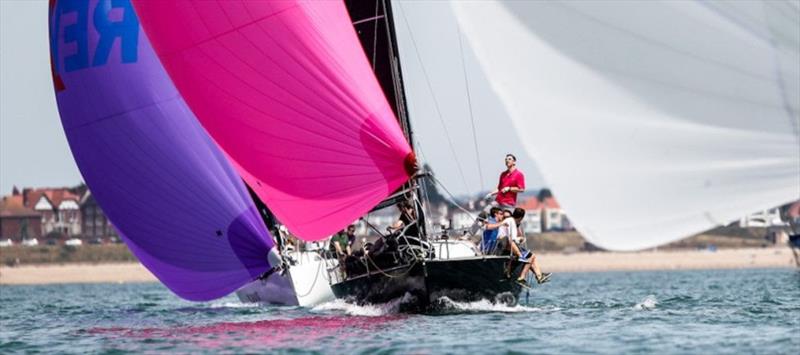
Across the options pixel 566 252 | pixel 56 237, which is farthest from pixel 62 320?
pixel 56 237

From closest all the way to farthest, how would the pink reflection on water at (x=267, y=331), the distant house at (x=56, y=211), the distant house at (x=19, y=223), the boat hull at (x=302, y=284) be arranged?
the pink reflection on water at (x=267, y=331), the boat hull at (x=302, y=284), the distant house at (x=19, y=223), the distant house at (x=56, y=211)

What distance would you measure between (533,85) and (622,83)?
67 centimetres

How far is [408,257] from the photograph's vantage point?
→ 912 inches

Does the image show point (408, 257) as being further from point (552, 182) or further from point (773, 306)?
point (552, 182)

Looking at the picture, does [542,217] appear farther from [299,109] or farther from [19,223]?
[299,109]

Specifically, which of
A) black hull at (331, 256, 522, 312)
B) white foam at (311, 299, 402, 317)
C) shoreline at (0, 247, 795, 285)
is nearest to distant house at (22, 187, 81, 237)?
A: shoreline at (0, 247, 795, 285)

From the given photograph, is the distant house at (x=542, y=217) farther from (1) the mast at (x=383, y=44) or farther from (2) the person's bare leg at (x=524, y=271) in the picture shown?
(2) the person's bare leg at (x=524, y=271)

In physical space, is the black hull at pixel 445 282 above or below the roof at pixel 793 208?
below

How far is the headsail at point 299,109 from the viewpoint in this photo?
826 inches

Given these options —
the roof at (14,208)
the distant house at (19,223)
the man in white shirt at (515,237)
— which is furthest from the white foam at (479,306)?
the roof at (14,208)

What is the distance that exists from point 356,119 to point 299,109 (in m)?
0.83

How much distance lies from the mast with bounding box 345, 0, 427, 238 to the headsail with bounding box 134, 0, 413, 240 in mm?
3197

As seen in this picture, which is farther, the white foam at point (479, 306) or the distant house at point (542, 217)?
the distant house at point (542, 217)

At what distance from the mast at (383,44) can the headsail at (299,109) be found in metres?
3.20
